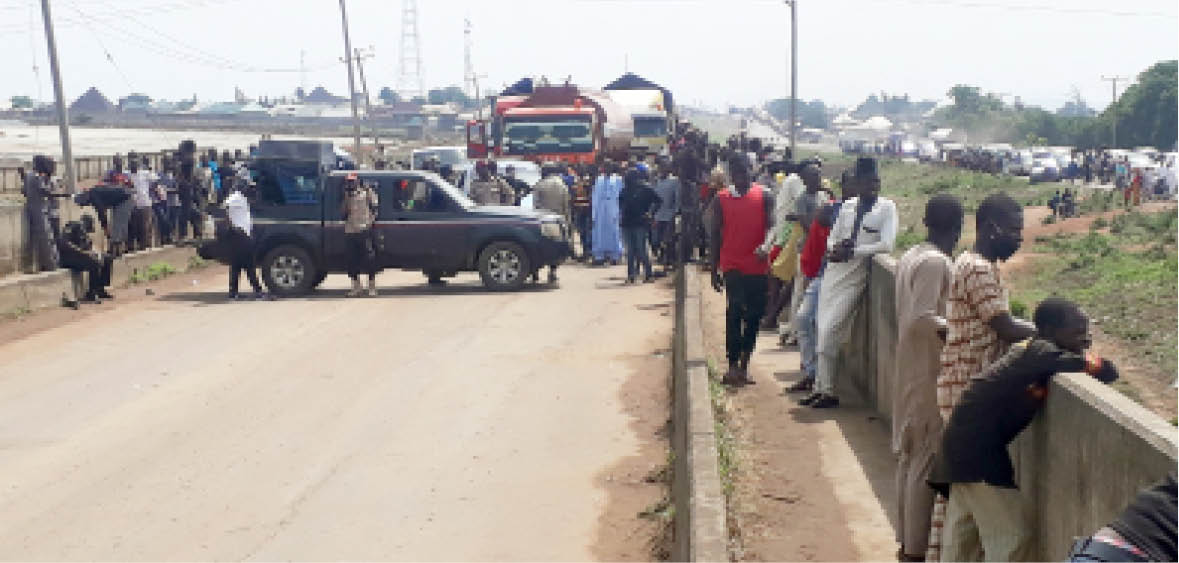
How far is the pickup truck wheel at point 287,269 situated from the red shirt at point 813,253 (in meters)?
10.3

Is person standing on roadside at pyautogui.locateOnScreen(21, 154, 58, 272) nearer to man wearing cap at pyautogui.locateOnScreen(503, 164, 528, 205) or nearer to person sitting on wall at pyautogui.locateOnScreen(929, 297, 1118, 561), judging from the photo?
man wearing cap at pyautogui.locateOnScreen(503, 164, 528, 205)

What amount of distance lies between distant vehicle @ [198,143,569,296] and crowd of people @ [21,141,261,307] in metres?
0.75

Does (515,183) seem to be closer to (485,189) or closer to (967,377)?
(485,189)

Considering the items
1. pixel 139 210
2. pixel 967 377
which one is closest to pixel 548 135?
pixel 139 210

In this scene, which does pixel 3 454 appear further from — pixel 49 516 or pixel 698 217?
pixel 698 217

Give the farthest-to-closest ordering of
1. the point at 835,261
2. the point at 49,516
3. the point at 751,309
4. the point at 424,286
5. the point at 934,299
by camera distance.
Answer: the point at 424,286 < the point at 751,309 < the point at 835,261 < the point at 49,516 < the point at 934,299

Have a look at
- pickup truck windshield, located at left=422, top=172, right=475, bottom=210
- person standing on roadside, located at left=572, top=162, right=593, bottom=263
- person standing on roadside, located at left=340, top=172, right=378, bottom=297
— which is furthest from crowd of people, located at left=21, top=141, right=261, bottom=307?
person standing on roadside, located at left=572, top=162, right=593, bottom=263

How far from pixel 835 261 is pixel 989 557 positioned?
4.03 meters

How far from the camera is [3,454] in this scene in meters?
9.91

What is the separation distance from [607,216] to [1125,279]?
7.71m

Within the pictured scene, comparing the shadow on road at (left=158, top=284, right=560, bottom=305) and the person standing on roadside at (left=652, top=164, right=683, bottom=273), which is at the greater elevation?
the person standing on roadside at (left=652, top=164, right=683, bottom=273)

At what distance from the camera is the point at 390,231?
1917 centimetres

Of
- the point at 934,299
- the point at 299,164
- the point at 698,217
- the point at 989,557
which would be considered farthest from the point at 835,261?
the point at 299,164

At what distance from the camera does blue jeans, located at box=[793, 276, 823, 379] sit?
1045cm
